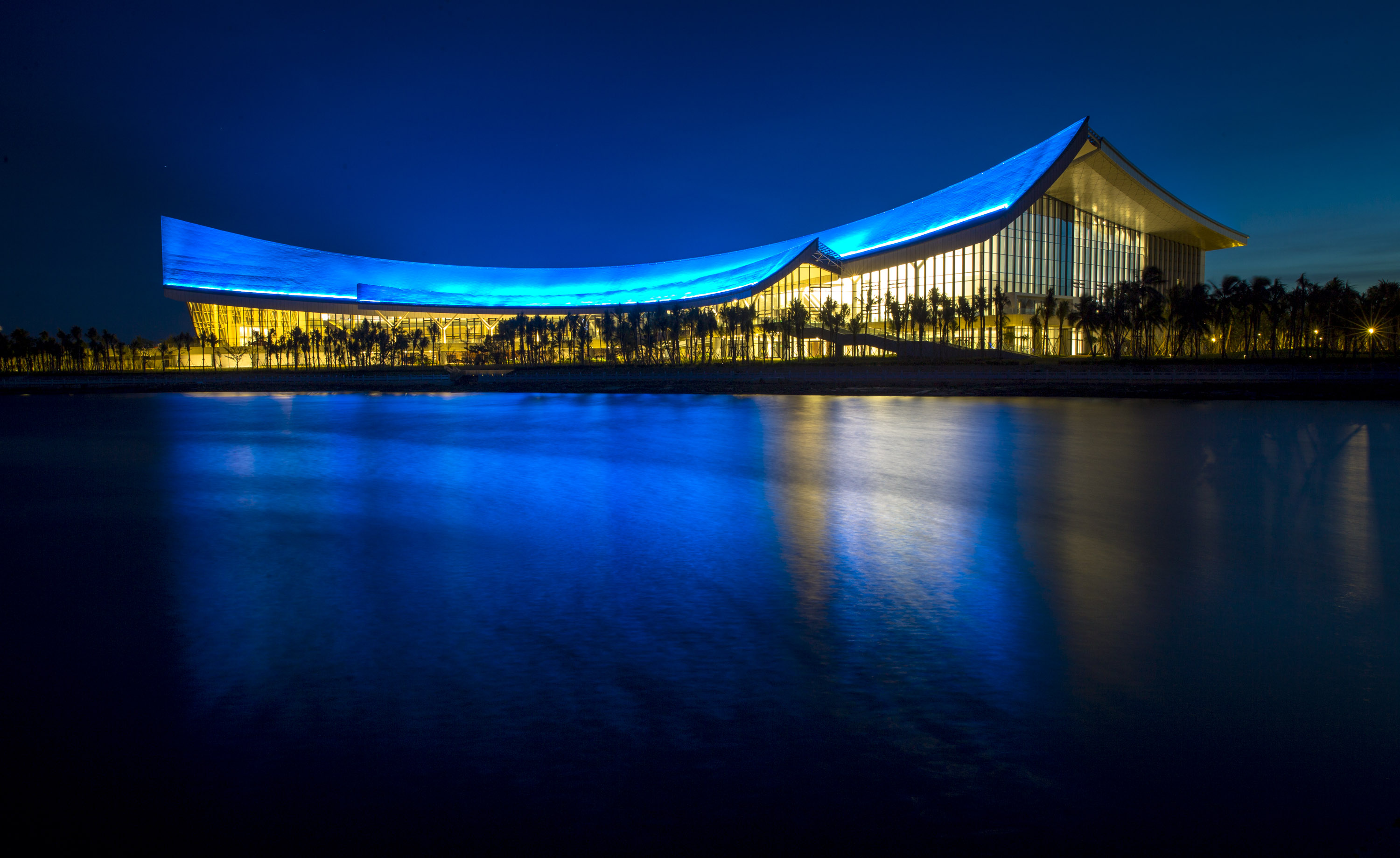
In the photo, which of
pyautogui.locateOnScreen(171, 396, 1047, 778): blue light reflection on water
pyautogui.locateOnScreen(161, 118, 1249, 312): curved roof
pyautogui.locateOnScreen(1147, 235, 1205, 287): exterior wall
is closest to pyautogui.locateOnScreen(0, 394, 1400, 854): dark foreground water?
pyautogui.locateOnScreen(171, 396, 1047, 778): blue light reflection on water

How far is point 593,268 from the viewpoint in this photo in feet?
251

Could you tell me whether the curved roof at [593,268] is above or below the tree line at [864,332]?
above

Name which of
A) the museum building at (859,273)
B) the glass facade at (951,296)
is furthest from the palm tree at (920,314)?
the museum building at (859,273)

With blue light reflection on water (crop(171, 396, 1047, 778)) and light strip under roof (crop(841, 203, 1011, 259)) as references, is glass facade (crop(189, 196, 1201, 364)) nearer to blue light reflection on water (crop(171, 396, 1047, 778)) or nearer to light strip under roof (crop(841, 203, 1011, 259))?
light strip under roof (crop(841, 203, 1011, 259))

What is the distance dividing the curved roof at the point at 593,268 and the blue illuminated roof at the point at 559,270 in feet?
0.36

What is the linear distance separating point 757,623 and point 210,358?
228 feet

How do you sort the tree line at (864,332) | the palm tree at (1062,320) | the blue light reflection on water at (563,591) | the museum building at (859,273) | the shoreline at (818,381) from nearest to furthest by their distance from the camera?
the blue light reflection on water at (563,591) → the shoreline at (818,381) → the tree line at (864,332) → the palm tree at (1062,320) → the museum building at (859,273)

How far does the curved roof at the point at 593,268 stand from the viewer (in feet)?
151

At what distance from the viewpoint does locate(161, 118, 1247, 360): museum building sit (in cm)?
4662

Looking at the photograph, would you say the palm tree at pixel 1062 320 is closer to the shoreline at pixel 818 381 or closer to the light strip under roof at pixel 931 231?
the light strip under roof at pixel 931 231

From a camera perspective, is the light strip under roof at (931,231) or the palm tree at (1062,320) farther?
the palm tree at (1062,320)

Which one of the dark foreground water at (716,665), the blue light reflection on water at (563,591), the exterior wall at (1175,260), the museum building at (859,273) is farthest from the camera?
the exterior wall at (1175,260)

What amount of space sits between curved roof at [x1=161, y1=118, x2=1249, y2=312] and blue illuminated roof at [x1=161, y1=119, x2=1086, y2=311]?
0.36 feet

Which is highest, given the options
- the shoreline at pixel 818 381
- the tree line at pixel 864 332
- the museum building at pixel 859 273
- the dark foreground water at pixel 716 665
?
the museum building at pixel 859 273
